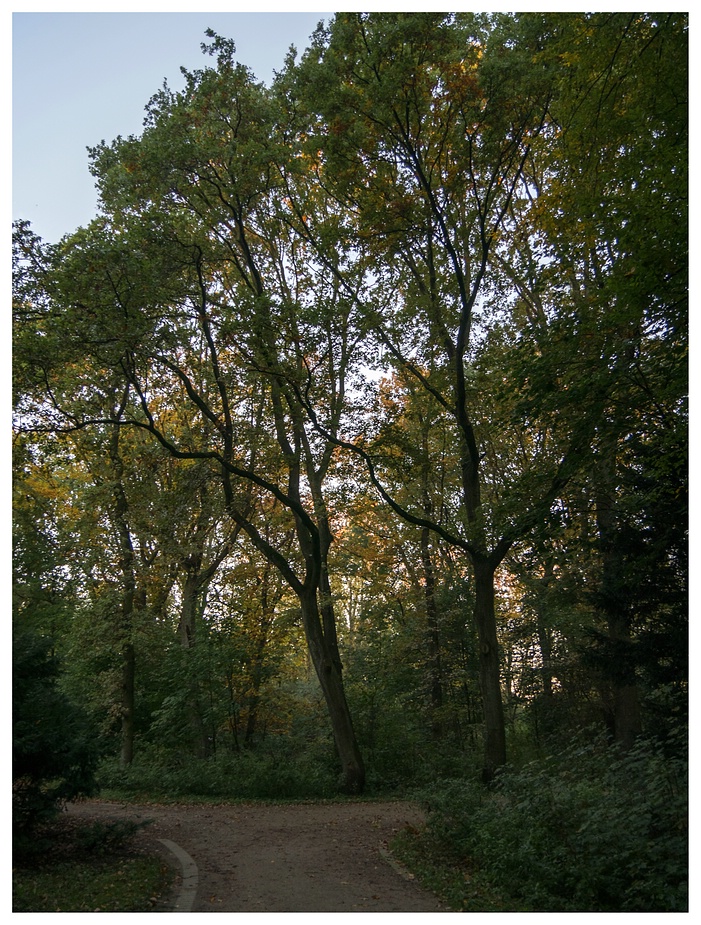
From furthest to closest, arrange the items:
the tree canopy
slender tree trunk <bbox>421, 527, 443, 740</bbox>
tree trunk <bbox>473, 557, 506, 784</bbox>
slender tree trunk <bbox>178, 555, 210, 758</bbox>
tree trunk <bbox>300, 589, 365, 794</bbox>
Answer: slender tree trunk <bbox>421, 527, 443, 740</bbox>, slender tree trunk <bbox>178, 555, 210, 758</bbox>, tree trunk <bbox>300, 589, 365, 794</bbox>, tree trunk <bbox>473, 557, 506, 784</bbox>, the tree canopy

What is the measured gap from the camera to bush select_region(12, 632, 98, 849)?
6.88 m

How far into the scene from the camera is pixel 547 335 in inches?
365

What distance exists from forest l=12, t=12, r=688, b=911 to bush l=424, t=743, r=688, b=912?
40mm

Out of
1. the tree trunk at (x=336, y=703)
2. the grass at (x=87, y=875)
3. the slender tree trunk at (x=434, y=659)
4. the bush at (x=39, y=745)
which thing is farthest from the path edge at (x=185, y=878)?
the slender tree trunk at (x=434, y=659)

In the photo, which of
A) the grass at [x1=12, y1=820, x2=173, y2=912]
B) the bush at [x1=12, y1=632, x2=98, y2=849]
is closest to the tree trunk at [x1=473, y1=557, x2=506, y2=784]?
the grass at [x1=12, y1=820, x2=173, y2=912]

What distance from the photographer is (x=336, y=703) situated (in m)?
14.3

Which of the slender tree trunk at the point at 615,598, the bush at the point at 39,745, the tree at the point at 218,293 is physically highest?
the tree at the point at 218,293

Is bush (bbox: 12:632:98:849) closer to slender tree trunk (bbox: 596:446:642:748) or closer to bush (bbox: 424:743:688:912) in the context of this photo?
bush (bbox: 424:743:688:912)

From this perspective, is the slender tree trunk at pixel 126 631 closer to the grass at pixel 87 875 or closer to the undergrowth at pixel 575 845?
the grass at pixel 87 875

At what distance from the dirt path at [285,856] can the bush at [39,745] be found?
1618 mm

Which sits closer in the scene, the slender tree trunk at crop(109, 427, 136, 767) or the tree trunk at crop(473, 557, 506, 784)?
the tree trunk at crop(473, 557, 506, 784)

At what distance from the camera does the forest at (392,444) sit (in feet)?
24.5
